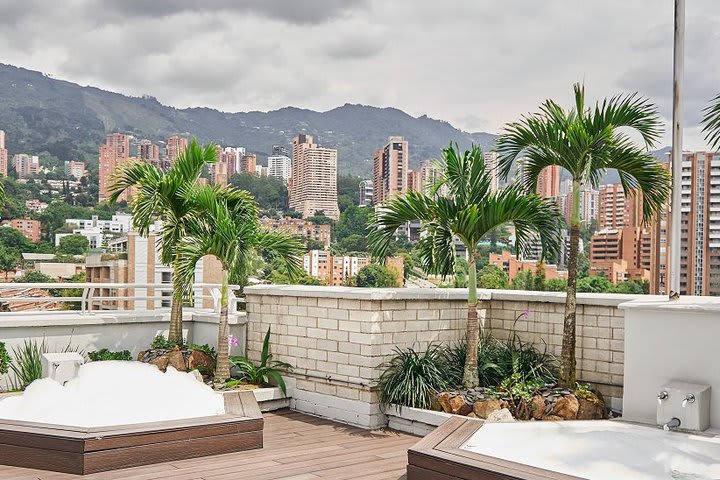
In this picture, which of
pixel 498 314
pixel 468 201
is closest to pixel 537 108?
pixel 468 201

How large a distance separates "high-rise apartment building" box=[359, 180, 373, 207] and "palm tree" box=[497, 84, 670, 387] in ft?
97.7

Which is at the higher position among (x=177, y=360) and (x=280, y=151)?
(x=280, y=151)

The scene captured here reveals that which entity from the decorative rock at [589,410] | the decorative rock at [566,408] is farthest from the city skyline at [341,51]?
the decorative rock at [566,408]

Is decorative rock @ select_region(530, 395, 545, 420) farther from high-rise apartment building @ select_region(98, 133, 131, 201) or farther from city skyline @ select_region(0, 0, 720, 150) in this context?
city skyline @ select_region(0, 0, 720, 150)

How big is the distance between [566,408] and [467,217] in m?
1.74

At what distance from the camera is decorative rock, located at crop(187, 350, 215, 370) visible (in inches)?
298

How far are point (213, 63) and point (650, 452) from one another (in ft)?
216

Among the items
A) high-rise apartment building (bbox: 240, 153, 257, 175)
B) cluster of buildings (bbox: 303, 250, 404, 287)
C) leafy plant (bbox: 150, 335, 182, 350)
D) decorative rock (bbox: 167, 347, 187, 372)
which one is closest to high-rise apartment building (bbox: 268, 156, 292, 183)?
high-rise apartment building (bbox: 240, 153, 257, 175)

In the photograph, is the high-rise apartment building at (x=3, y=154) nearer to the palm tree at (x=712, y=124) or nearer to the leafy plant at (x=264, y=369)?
the leafy plant at (x=264, y=369)

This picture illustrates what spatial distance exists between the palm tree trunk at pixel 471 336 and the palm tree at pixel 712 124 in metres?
2.05

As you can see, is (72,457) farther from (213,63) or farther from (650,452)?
(213,63)

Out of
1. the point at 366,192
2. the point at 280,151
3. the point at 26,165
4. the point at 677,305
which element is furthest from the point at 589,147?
the point at 280,151

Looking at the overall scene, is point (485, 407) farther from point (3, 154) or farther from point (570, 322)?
point (3, 154)

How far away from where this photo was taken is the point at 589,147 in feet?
18.8
